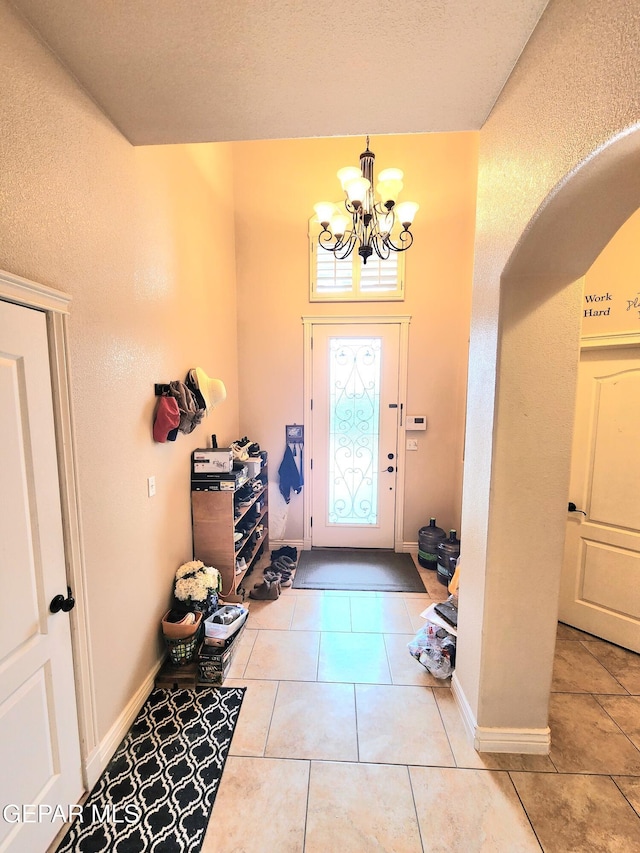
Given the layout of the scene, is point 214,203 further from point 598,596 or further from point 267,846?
point 598,596

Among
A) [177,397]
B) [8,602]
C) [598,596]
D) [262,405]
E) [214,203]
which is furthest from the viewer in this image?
[262,405]

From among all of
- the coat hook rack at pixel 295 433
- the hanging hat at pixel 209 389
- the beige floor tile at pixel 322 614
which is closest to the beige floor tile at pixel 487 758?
the beige floor tile at pixel 322 614

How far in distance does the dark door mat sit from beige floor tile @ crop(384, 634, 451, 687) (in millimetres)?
721

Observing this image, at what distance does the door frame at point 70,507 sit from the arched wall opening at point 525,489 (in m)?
1.76

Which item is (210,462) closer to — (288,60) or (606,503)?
(288,60)

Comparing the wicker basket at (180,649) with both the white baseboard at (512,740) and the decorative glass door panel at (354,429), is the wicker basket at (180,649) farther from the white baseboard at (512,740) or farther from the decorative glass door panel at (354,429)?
the decorative glass door panel at (354,429)

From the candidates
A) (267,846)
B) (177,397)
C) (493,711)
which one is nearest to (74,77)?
(177,397)

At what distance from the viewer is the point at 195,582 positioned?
2.39 metres

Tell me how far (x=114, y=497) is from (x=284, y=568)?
85.5 inches

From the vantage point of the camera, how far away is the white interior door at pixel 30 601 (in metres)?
1.20

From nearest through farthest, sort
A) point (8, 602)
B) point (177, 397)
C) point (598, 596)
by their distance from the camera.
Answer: point (8, 602)
point (177, 397)
point (598, 596)

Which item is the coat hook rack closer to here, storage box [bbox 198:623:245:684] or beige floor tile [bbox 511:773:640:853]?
storage box [bbox 198:623:245:684]

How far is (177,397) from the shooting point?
7.60 ft

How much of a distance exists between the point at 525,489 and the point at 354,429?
245 centimetres
